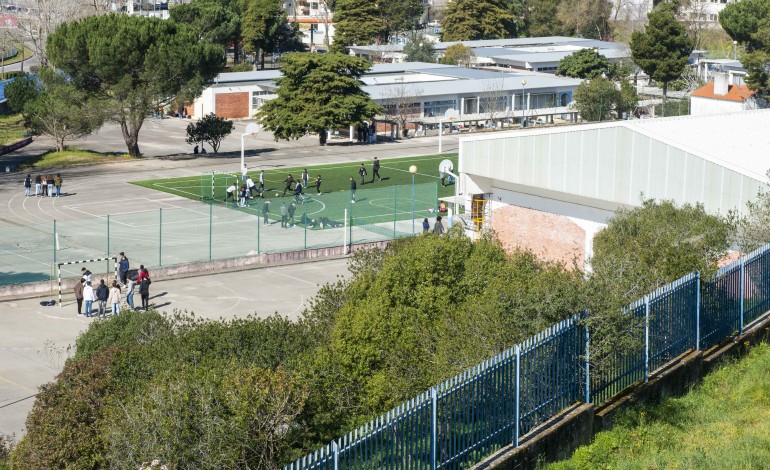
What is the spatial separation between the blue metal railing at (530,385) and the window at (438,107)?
198ft

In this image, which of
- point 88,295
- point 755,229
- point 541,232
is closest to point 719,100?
point 541,232

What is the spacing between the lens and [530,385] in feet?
49.9

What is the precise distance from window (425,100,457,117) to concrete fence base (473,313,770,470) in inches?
2365

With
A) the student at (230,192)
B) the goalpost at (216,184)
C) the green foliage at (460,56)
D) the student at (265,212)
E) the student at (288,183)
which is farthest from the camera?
the green foliage at (460,56)

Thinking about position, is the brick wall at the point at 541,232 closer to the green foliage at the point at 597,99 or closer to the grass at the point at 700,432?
the grass at the point at 700,432

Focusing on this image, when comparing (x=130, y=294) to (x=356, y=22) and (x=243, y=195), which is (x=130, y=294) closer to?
(x=243, y=195)

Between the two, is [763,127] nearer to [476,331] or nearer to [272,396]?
[476,331]

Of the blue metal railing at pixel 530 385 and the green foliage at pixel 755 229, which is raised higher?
the green foliage at pixel 755 229

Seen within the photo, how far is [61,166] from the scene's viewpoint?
60.8 metres

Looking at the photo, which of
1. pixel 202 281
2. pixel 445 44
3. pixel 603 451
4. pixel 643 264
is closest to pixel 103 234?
pixel 202 281

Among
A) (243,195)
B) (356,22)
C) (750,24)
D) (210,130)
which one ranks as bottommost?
(243,195)

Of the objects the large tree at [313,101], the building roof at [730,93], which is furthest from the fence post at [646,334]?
the building roof at [730,93]

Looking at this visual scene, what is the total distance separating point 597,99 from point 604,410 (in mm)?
66366

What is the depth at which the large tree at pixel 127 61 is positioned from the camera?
5988cm
